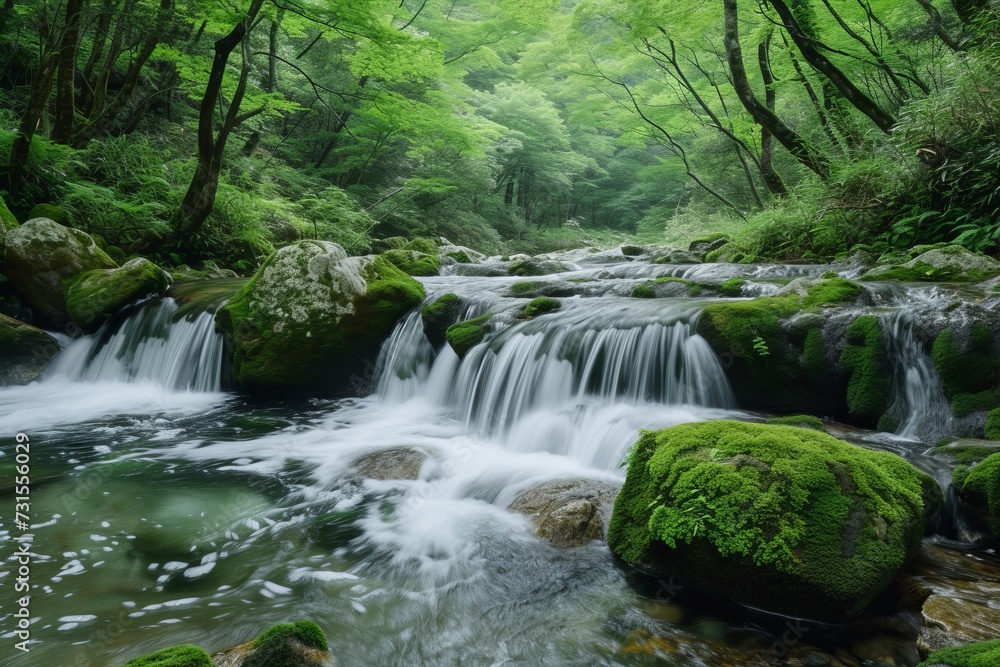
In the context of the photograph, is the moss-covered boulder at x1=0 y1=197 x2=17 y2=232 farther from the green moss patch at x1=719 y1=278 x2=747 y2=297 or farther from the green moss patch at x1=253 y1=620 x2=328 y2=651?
the green moss patch at x1=719 y1=278 x2=747 y2=297

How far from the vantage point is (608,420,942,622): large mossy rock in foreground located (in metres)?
2.72

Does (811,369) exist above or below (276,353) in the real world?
above

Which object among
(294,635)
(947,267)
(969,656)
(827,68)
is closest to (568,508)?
(294,635)

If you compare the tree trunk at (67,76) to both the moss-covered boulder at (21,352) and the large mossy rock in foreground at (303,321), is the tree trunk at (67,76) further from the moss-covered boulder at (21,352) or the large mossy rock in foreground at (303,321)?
the large mossy rock in foreground at (303,321)

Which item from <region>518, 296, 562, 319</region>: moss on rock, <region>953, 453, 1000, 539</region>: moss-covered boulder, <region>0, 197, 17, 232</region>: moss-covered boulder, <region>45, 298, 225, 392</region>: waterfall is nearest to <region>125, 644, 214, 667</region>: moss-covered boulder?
<region>953, 453, 1000, 539</region>: moss-covered boulder

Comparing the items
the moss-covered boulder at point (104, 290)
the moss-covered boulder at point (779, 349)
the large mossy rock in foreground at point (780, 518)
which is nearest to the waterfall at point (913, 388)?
the moss-covered boulder at point (779, 349)

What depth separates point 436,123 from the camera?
15.9m

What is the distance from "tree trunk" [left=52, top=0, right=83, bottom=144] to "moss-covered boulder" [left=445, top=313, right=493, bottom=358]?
7.87 meters

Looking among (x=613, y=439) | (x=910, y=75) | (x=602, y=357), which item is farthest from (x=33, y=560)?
(x=910, y=75)

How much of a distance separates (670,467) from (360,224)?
49.7 feet

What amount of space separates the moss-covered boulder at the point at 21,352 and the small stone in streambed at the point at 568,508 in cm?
→ 812

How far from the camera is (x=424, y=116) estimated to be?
14.4 metres

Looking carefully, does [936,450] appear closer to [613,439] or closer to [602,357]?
[613,439]

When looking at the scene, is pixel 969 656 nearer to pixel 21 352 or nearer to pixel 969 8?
pixel 969 8
